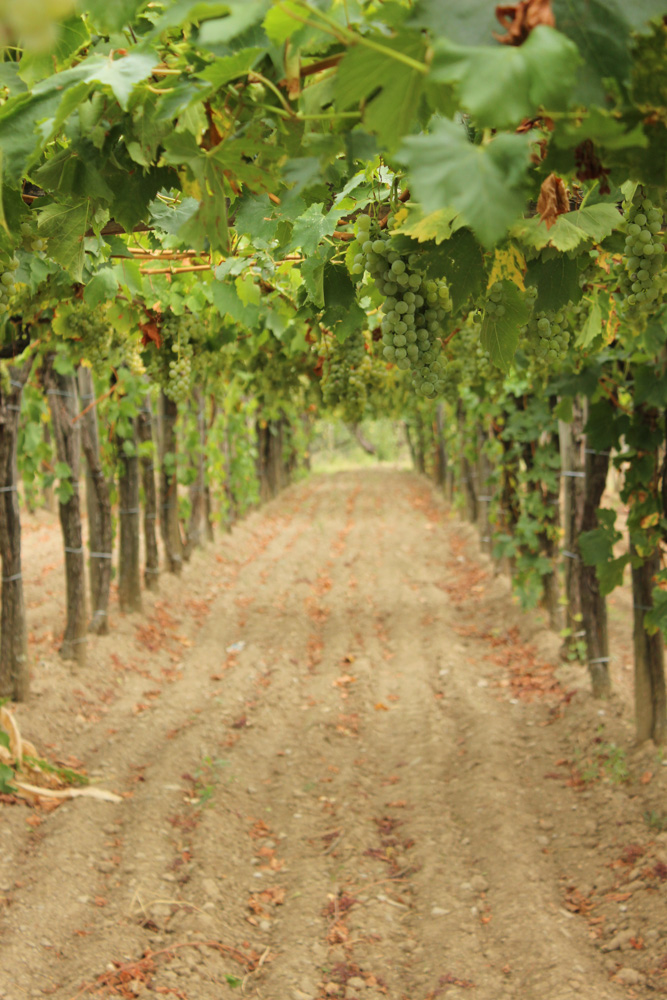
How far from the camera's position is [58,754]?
16.7 feet

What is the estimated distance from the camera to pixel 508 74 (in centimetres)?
84

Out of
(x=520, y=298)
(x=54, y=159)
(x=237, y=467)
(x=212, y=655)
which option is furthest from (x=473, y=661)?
(x=237, y=467)

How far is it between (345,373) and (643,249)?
8.79 ft

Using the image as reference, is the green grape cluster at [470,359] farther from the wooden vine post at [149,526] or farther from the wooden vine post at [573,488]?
the wooden vine post at [149,526]

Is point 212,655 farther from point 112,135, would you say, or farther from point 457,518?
point 457,518

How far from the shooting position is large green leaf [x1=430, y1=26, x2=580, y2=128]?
84 cm

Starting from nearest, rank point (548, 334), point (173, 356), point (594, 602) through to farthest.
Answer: point (548, 334) → point (173, 356) → point (594, 602)

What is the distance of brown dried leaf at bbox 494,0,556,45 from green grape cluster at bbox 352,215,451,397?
68 cm

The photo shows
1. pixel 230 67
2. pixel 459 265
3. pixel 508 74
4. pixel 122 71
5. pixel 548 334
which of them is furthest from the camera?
pixel 548 334

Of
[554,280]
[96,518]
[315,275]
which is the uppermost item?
[315,275]

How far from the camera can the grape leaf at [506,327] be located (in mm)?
1733

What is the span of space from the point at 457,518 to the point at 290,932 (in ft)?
39.3

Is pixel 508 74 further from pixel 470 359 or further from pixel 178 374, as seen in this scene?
pixel 470 359

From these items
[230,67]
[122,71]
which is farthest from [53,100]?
[230,67]
